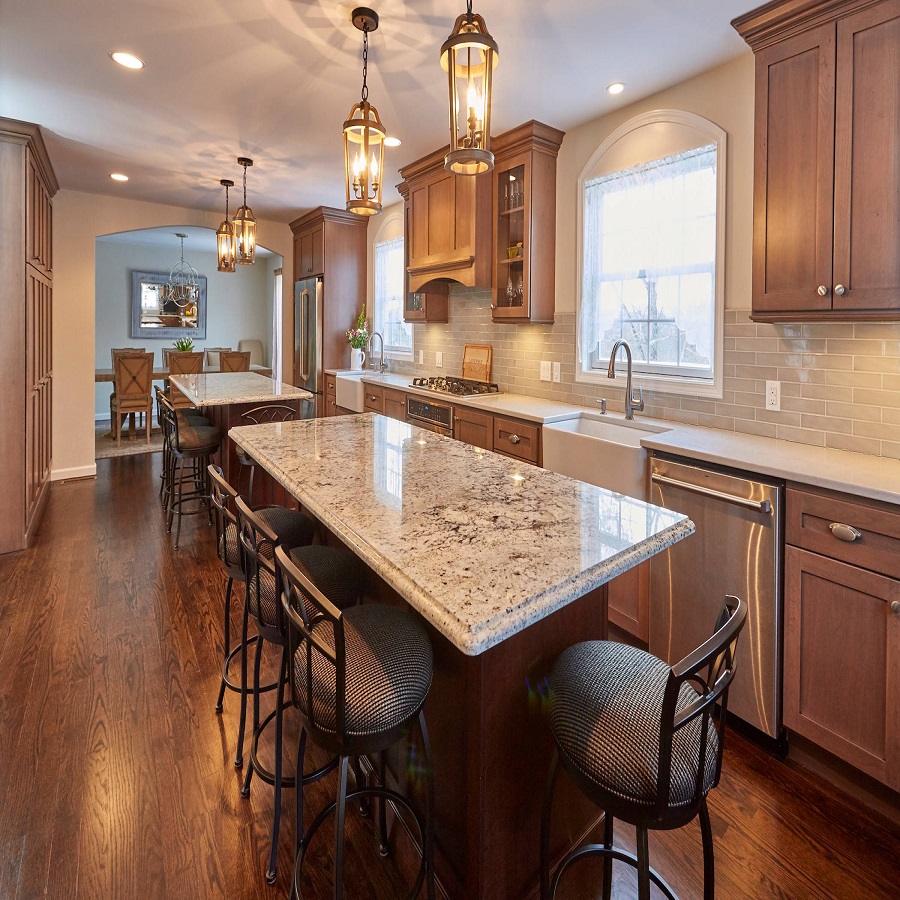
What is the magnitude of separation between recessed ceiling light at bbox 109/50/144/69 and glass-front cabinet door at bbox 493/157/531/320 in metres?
2.04

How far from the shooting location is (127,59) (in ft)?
8.84

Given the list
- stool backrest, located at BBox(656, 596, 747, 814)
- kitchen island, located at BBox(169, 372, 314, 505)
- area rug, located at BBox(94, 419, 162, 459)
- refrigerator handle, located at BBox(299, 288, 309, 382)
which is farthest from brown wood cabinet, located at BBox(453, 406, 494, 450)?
area rug, located at BBox(94, 419, 162, 459)

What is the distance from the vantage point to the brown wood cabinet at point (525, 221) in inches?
135

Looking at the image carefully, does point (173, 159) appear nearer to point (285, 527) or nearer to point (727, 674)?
point (285, 527)

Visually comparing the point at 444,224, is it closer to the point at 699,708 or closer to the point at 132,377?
the point at 699,708

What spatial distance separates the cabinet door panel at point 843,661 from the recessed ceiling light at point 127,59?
3.52 meters

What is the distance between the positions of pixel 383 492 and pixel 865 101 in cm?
203

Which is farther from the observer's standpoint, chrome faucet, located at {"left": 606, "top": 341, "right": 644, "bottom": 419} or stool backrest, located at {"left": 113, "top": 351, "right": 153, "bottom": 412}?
stool backrest, located at {"left": 113, "top": 351, "right": 153, "bottom": 412}

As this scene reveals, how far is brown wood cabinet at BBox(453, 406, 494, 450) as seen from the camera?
3.33m

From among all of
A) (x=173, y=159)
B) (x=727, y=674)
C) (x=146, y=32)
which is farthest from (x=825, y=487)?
(x=173, y=159)

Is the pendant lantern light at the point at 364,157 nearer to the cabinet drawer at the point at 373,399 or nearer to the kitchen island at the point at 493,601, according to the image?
the kitchen island at the point at 493,601

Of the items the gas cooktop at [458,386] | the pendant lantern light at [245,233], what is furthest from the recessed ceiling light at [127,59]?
the gas cooktop at [458,386]

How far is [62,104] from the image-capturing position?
3.24m

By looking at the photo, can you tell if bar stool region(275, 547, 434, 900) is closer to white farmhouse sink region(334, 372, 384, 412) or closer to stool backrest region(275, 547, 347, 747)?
stool backrest region(275, 547, 347, 747)
